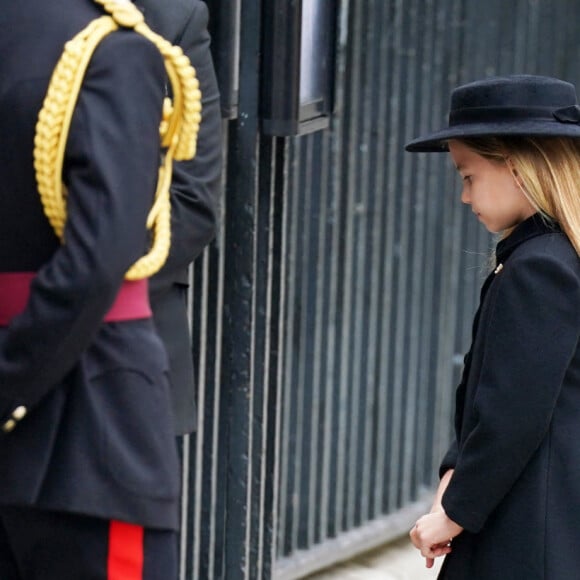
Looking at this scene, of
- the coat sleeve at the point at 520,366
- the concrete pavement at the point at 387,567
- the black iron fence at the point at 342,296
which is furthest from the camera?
the concrete pavement at the point at 387,567

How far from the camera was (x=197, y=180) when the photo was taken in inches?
134

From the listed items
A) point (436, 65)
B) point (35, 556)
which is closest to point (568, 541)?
point (35, 556)

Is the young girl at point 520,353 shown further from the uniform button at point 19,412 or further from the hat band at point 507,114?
the uniform button at point 19,412

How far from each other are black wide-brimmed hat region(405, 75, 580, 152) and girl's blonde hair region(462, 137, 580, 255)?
49mm

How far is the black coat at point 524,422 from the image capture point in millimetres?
2914

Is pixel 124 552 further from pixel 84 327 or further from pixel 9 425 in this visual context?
pixel 84 327

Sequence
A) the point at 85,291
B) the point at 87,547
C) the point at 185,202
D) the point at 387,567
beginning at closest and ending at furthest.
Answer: the point at 85,291
the point at 87,547
the point at 185,202
the point at 387,567

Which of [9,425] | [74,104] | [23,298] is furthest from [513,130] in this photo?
[9,425]

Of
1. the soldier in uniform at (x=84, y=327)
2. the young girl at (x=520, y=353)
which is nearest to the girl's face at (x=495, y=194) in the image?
the young girl at (x=520, y=353)

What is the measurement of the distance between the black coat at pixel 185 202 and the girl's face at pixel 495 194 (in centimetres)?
64

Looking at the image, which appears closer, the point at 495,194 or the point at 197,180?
the point at 495,194

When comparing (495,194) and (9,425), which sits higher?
(495,194)

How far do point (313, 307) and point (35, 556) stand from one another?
215 centimetres

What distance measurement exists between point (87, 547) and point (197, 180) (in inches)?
40.5
